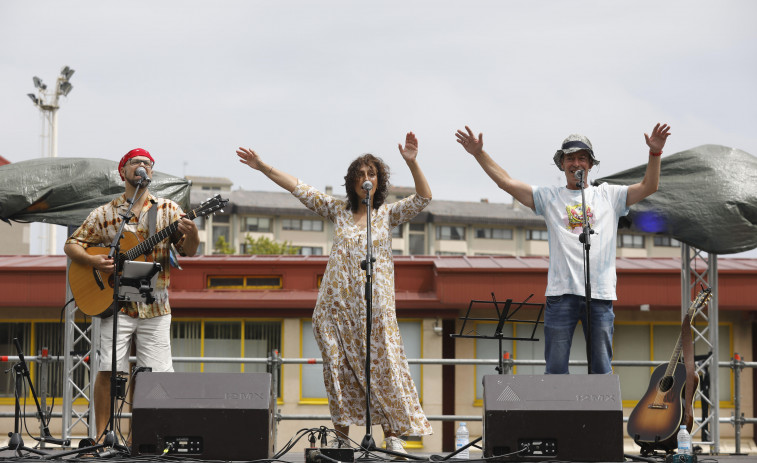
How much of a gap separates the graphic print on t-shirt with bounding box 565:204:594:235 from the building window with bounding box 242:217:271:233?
56055 millimetres

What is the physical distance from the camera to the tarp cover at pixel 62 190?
7492 mm

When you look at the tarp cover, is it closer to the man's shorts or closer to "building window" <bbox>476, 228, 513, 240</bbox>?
the man's shorts

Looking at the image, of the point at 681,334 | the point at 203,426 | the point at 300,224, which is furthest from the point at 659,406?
the point at 300,224

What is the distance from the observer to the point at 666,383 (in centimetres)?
603

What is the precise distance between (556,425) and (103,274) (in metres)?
2.99

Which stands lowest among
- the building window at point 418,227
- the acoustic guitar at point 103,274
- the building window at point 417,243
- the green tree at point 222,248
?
the acoustic guitar at point 103,274

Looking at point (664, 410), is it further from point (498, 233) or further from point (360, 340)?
point (498, 233)

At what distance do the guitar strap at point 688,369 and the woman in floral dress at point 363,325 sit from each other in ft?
6.42

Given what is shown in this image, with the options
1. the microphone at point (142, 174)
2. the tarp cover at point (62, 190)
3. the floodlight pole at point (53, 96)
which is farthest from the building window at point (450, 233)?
the microphone at point (142, 174)

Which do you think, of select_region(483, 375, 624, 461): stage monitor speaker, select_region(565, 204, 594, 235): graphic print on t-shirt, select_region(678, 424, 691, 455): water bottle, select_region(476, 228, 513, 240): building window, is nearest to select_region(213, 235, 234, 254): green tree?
select_region(476, 228, 513, 240): building window

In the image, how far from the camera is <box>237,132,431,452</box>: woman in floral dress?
5.11m

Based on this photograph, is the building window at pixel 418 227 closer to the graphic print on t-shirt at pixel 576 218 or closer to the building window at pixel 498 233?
the building window at pixel 498 233

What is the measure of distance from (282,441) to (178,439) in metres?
11.7

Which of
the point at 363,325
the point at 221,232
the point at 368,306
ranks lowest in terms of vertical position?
the point at 363,325
